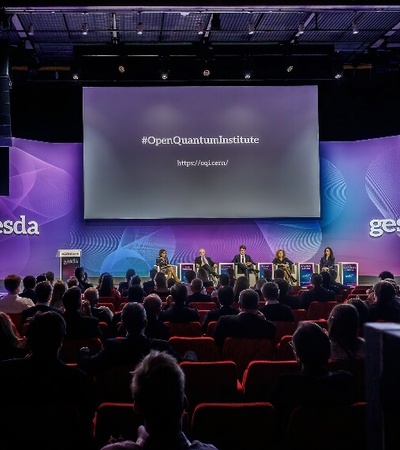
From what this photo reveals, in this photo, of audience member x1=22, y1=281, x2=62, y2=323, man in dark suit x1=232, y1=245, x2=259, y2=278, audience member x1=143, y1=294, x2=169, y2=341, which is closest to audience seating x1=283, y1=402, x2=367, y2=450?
audience member x1=143, y1=294, x2=169, y2=341

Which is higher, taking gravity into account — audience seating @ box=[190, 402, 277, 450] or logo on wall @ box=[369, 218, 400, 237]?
logo on wall @ box=[369, 218, 400, 237]

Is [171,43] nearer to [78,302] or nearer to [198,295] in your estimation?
[198,295]

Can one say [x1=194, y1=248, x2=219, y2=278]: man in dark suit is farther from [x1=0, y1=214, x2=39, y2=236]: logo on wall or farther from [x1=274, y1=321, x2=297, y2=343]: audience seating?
[x1=274, y1=321, x2=297, y2=343]: audience seating

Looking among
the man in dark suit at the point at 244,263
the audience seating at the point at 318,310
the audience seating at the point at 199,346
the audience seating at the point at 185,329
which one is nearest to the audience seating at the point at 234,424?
the audience seating at the point at 199,346

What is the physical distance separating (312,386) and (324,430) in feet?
1.49

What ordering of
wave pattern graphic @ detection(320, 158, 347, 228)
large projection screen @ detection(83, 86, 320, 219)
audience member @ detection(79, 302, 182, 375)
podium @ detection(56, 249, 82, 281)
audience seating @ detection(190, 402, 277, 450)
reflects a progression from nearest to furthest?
audience seating @ detection(190, 402, 277, 450)
audience member @ detection(79, 302, 182, 375)
podium @ detection(56, 249, 82, 281)
large projection screen @ detection(83, 86, 320, 219)
wave pattern graphic @ detection(320, 158, 347, 228)

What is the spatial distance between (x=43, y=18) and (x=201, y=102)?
4382mm

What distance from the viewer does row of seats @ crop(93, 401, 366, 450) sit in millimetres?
2428

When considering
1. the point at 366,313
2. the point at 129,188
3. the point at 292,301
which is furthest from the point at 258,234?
the point at 366,313

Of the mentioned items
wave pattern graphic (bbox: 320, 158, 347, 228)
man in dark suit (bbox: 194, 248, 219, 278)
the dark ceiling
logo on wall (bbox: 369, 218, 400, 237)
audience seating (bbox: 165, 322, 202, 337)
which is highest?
the dark ceiling

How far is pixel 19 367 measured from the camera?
9.66 ft

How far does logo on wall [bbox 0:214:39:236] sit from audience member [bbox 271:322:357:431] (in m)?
12.4

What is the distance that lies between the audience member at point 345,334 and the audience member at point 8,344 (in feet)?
7.13

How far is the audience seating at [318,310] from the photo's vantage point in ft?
23.1
